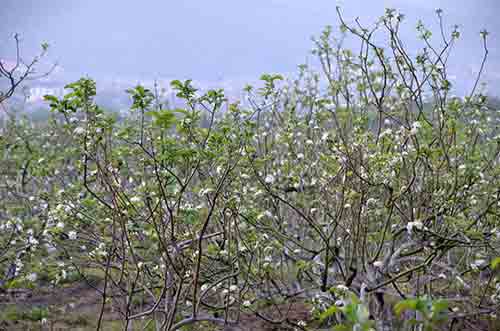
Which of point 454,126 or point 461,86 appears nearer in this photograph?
point 454,126

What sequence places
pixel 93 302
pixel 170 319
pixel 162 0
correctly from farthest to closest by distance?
pixel 162 0, pixel 93 302, pixel 170 319

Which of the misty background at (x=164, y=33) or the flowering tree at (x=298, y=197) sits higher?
A: the misty background at (x=164, y=33)

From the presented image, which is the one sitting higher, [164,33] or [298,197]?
[164,33]

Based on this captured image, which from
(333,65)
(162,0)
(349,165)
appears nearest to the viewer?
(349,165)

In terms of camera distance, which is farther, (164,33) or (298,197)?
(164,33)

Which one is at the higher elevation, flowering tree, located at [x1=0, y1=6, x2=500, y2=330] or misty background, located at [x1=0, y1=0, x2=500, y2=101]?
misty background, located at [x1=0, y1=0, x2=500, y2=101]

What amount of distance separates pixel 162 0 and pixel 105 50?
154ft

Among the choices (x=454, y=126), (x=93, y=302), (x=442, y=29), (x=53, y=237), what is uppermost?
(x=442, y=29)

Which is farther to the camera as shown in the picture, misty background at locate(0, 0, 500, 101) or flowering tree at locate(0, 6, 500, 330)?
misty background at locate(0, 0, 500, 101)

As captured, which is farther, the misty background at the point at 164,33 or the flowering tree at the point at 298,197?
the misty background at the point at 164,33

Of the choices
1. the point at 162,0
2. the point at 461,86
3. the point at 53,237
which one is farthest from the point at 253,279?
the point at 162,0

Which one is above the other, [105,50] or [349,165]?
[105,50]

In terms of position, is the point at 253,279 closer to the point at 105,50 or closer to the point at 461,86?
the point at 461,86

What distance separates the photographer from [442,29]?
4.68 m
